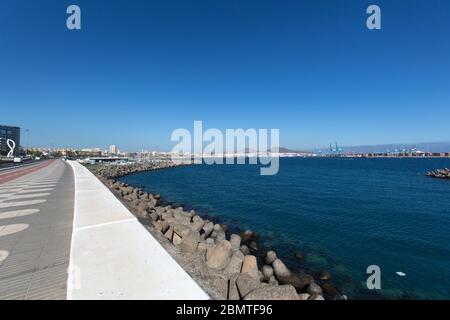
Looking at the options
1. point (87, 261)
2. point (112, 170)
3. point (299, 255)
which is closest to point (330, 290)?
point (299, 255)

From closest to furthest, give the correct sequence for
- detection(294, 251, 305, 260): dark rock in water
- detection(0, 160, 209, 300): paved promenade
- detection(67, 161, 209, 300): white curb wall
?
1. detection(67, 161, 209, 300): white curb wall
2. detection(0, 160, 209, 300): paved promenade
3. detection(294, 251, 305, 260): dark rock in water

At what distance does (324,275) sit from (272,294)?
560 centimetres

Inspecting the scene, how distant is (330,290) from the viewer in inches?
313

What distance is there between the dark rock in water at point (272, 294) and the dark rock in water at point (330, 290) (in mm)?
4293

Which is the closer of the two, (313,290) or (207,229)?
(313,290)

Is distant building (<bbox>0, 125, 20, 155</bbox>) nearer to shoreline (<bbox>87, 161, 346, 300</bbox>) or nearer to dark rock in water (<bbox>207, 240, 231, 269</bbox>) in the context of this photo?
shoreline (<bbox>87, 161, 346, 300</bbox>)

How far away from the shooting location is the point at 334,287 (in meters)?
8.21

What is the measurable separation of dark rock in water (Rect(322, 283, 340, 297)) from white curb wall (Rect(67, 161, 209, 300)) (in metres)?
5.48

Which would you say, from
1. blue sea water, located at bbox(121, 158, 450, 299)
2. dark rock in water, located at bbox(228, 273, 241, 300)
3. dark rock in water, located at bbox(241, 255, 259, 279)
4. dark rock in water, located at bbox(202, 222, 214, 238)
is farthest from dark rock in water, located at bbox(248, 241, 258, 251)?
dark rock in water, located at bbox(228, 273, 241, 300)

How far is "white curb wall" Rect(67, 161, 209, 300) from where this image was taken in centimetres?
396

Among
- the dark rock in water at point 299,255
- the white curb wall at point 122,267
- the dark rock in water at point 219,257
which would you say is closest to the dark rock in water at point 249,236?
the dark rock in water at point 299,255

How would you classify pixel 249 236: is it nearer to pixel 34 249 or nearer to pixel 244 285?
pixel 244 285

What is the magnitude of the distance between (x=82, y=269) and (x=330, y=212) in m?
17.2
